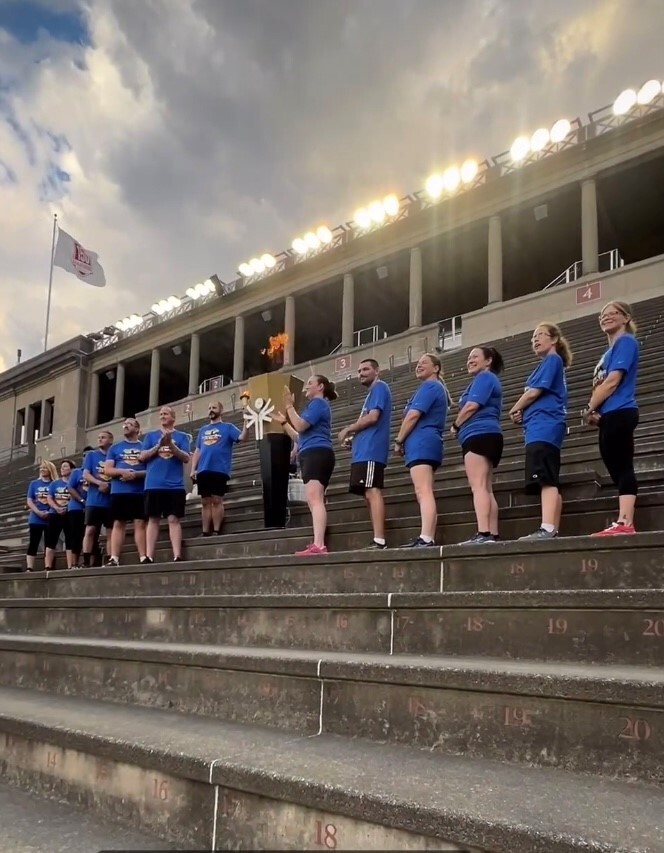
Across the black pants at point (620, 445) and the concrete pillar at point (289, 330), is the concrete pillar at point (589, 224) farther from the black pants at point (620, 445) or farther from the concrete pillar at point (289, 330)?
the black pants at point (620, 445)

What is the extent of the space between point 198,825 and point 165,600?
193 centimetres

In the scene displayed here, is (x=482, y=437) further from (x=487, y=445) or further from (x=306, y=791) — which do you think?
(x=306, y=791)

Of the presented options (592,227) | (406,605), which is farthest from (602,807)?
(592,227)

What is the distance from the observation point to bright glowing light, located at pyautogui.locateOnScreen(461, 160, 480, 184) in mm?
22688

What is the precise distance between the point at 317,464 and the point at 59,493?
381cm

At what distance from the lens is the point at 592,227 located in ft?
64.6

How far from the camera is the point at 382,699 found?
2672 mm

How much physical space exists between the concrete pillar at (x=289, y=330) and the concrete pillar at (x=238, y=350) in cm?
246

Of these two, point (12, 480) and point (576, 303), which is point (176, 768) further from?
point (12, 480)

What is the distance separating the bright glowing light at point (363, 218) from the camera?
83.0ft

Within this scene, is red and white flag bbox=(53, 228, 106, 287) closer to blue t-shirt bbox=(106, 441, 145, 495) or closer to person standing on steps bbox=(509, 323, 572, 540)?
blue t-shirt bbox=(106, 441, 145, 495)

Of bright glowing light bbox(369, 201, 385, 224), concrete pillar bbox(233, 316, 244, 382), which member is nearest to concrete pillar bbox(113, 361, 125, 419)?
concrete pillar bbox(233, 316, 244, 382)

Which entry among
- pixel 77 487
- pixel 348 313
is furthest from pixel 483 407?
pixel 348 313

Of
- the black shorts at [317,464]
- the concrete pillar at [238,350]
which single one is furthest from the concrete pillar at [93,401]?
the black shorts at [317,464]
